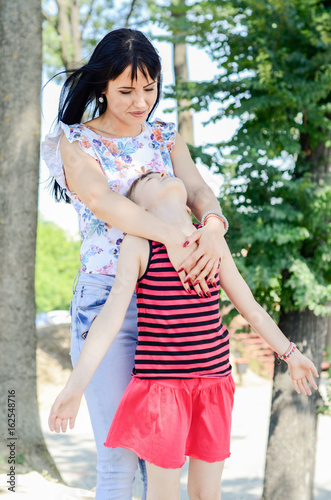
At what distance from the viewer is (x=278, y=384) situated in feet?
17.9

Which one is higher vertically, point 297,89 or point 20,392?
point 297,89

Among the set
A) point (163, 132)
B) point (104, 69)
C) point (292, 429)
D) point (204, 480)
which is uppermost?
point (104, 69)

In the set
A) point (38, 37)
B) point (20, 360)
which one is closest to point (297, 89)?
point (38, 37)

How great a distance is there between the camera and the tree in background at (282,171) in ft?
15.7

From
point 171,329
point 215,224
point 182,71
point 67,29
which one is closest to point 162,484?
point 171,329

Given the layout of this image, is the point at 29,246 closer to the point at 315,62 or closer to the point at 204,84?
the point at 204,84

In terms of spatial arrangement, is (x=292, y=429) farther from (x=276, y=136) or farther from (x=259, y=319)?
(x=259, y=319)

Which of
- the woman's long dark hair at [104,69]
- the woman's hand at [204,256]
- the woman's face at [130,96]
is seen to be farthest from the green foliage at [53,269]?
the woman's hand at [204,256]

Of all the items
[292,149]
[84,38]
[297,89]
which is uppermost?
[84,38]

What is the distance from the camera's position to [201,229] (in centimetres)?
210

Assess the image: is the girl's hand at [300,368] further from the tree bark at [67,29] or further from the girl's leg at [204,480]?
the tree bark at [67,29]

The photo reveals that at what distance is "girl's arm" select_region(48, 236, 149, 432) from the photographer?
6.10 feet

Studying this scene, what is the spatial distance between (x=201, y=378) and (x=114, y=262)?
53 centimetres

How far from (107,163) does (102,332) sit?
2.27 ft
